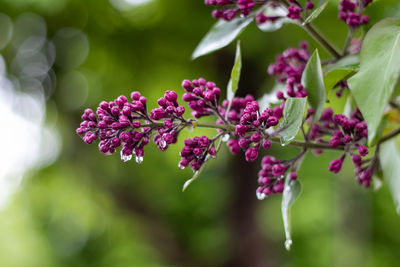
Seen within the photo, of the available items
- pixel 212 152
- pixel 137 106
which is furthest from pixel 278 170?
pixel 137 106

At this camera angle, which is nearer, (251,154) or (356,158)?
(251,154)

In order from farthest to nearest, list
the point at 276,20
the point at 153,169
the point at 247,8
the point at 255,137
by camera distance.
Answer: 1. the point at 153,169
2. the point at 276,20
3. the point at 247,8
4. the point at 255,137

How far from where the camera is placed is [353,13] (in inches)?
24.0

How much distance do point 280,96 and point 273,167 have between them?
0.11m

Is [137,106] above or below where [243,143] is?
above

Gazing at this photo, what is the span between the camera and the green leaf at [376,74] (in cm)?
38

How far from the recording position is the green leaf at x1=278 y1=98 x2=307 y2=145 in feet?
1.58

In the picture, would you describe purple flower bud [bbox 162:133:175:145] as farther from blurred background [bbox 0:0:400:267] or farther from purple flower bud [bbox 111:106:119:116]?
blurred background [bbox 0:0:400:267]

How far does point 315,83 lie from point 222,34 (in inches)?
8.0

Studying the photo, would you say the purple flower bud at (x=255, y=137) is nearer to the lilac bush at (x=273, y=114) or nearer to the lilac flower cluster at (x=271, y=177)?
the lilac bush at (x=273, y=114)

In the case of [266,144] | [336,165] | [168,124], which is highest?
[168,124]

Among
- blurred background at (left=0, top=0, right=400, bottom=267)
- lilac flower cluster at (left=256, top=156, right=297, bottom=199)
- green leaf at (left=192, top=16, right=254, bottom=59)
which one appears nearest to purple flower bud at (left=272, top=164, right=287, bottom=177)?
lilac flower cluster at (left=256, top=156, right=297, bottom=199)

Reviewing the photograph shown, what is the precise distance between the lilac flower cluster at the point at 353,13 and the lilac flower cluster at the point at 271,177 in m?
0.24

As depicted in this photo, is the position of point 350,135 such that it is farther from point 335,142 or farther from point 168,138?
point 168,138
